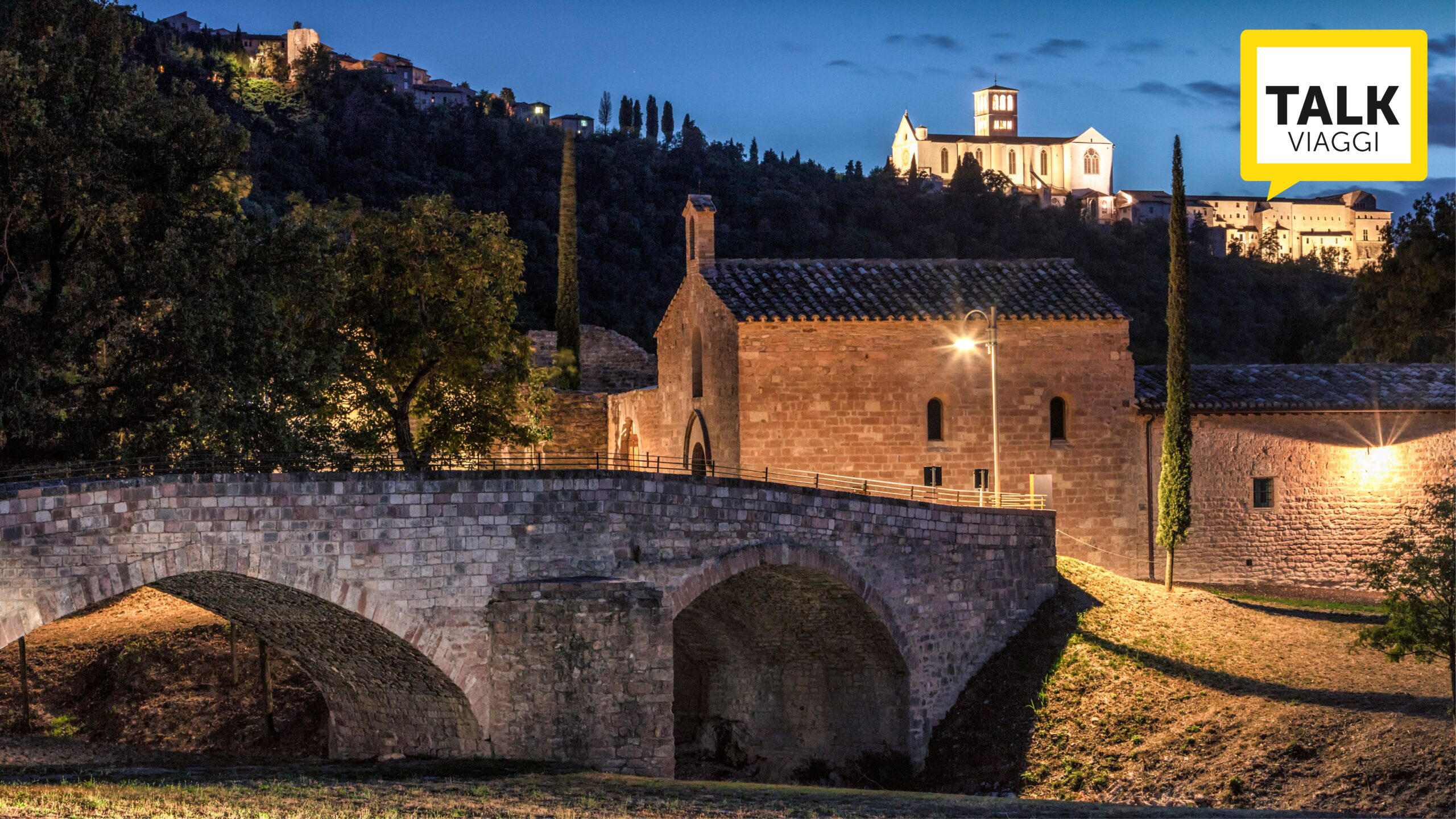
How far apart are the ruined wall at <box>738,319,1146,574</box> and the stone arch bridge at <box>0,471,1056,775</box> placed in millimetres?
3947

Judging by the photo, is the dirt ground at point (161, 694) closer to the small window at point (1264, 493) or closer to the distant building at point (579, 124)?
the small window at point (1264, 493)

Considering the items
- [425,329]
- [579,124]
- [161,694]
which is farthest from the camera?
[579,124]

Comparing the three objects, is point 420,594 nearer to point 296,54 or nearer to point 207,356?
point 207,356

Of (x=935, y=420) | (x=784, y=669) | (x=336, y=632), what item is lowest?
(x=784, y=669)

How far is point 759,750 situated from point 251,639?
9.35 metres

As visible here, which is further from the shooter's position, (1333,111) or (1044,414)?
(1044,414)

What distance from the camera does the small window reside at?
30875mm

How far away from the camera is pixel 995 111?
162 metres

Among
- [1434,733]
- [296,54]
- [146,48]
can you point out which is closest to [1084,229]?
[146,48]

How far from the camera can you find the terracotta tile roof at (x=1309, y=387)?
30.8 metres

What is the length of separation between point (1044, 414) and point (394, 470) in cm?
1346

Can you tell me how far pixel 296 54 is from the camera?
106938mm

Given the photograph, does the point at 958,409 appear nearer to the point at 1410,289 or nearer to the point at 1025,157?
the point at 1410,289

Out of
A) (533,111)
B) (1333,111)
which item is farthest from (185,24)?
(1333,111)
